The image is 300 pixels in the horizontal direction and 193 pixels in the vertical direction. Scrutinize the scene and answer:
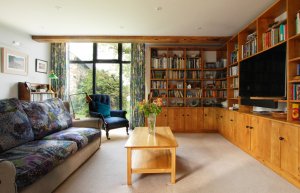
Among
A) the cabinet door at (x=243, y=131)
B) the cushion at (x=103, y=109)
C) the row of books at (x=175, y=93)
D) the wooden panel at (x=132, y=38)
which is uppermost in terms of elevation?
the wooden panel at (x=132, y=38)

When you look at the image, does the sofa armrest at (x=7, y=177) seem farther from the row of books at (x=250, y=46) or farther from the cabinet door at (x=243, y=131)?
the row of books at (x=250, y=46)

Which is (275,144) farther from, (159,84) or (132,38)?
(132,38)

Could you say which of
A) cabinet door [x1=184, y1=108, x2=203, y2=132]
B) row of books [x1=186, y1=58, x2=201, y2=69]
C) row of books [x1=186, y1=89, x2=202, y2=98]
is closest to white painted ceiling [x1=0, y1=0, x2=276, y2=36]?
row of books [x1=186, y1=58, x2=201, y2=69]

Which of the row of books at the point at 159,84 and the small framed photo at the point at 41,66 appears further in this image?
the row of books at the point at 159,84

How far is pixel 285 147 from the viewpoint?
2268 mm

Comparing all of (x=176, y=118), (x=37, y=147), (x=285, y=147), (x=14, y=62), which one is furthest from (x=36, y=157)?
(x=176, y=118)

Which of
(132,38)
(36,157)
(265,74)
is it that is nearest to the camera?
(36,157)

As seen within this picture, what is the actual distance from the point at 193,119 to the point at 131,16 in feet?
9.83

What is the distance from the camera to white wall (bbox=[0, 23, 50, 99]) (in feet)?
12.5

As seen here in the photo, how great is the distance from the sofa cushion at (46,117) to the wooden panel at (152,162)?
1.34m

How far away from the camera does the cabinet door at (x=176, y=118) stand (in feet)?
16.1

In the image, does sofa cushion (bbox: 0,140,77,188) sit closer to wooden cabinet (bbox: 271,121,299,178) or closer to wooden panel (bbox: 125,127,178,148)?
wooden panel (bbox: 125,127,178,148)

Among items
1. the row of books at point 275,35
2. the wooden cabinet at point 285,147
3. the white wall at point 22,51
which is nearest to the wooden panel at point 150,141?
the wooden cabinet at point 285,147

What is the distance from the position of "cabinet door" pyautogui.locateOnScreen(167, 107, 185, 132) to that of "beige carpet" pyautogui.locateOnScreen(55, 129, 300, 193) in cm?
153
